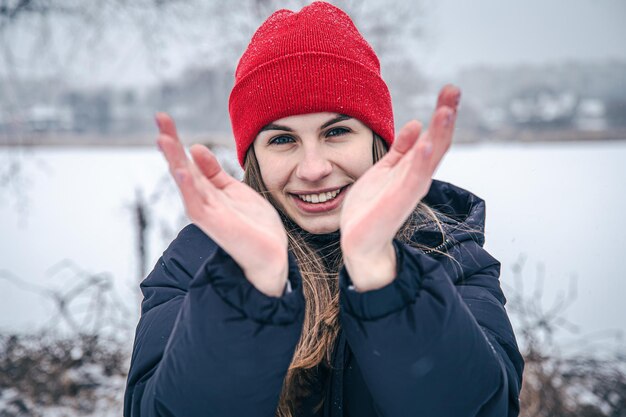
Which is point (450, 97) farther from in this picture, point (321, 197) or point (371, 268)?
point (321, 197)

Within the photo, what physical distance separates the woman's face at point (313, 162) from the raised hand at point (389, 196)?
0.51 metres

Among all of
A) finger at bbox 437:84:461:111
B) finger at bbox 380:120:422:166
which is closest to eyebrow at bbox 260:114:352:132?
finger at bbox 380:120:422:166

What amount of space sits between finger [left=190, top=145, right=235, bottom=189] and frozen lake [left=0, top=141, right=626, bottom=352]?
231 centimetres

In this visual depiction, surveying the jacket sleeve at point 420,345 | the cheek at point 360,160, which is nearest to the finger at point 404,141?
→ the jacket sleeve at point 420,345

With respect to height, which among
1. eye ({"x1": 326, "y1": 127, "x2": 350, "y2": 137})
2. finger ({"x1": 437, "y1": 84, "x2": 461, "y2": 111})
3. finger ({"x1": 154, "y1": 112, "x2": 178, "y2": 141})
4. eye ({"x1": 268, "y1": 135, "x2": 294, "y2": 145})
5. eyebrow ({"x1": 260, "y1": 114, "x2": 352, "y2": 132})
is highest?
eyebrow ({"x1": 260, "y1": 114, "x2": 352, "y2": 132})

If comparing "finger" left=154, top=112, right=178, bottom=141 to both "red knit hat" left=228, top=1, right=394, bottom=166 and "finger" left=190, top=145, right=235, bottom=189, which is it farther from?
"red knit hat" left=228, top=1, right=394, bottom=166

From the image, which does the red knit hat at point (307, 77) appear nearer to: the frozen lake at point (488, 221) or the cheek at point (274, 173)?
the cheek at point (274, 173)

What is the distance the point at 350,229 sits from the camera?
92 cm

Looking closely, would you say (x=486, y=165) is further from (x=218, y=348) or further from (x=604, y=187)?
(x=218, y=348)

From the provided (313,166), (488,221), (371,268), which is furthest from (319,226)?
(488,221)

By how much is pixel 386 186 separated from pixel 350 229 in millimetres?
115

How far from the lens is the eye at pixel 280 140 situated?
5.23 feet

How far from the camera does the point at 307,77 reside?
5.26 ft

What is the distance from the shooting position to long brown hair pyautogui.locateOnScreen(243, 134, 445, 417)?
4.51 ft
